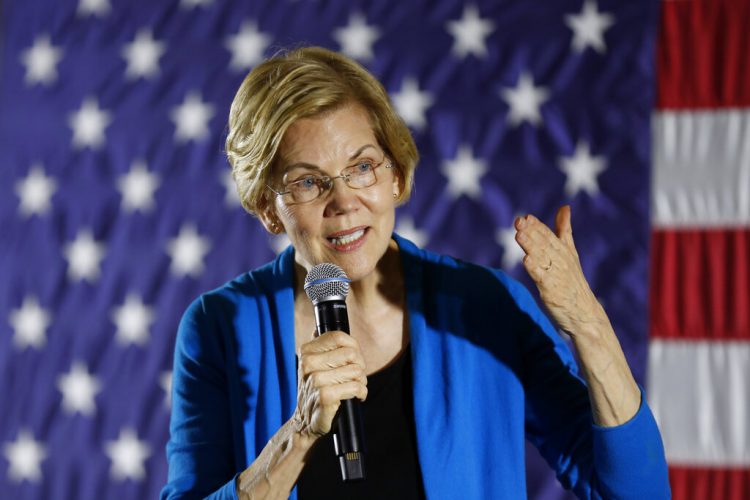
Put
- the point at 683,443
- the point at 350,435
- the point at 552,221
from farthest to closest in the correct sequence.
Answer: the point at 552,221 < the point at 683,443 < the point at 350,435

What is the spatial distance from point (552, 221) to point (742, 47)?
70 centimetres

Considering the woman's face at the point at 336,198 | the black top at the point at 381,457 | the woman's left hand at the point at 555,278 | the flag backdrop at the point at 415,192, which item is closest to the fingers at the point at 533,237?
the woman's left hand at the point at 555,278

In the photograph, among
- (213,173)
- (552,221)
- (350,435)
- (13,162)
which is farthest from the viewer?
(13,162)

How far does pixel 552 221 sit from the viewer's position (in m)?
2.34

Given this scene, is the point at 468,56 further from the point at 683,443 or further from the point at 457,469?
the point at 457,469

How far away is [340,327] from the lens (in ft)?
3.61

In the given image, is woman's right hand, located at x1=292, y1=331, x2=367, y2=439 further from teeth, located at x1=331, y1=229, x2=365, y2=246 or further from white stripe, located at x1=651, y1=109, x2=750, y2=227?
white stripe, located at x1=651, y1=109, x2=750, y2=227

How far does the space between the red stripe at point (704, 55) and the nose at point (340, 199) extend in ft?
4.28

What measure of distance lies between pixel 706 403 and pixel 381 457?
1199 mm

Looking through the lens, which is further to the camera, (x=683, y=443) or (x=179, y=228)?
(x=179, y=228)

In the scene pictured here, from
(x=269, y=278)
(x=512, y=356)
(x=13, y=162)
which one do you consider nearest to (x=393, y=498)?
(x=512, y=356)

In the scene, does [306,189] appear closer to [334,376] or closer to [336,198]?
[336,198]

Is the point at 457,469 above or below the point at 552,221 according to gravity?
below

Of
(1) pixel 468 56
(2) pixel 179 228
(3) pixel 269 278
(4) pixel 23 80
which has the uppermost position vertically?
(4) pixel 23 80
